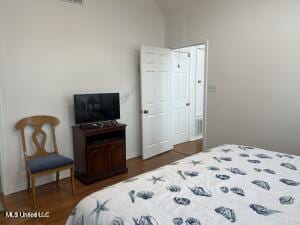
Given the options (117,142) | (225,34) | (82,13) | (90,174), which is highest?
(82,13)

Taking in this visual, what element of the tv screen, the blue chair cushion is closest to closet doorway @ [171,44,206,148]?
the tv screen

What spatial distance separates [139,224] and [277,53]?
2.87 meters

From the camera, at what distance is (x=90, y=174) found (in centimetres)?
319

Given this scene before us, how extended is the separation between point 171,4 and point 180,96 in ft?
6.12

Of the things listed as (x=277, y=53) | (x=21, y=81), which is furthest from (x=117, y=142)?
(x=277, y=53)

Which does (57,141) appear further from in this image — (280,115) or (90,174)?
(280,115)

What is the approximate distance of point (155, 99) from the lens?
4227mm

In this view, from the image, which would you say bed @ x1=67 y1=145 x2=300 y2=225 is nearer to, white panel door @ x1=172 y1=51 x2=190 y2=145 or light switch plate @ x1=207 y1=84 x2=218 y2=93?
light switch plate @ x1=207 y1=84 x2=218 y2=93

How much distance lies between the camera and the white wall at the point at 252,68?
2916 millimetres

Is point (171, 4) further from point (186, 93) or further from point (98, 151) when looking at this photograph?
point (98, 151)

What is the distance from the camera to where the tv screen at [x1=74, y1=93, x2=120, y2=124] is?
3236 millimetres

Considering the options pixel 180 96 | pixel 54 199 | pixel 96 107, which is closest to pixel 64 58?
pixel 96 107

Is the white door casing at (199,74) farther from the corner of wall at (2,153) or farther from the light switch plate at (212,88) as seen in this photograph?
the corner of wall at (2,153)

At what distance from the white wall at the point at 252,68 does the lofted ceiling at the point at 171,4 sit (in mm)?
115
